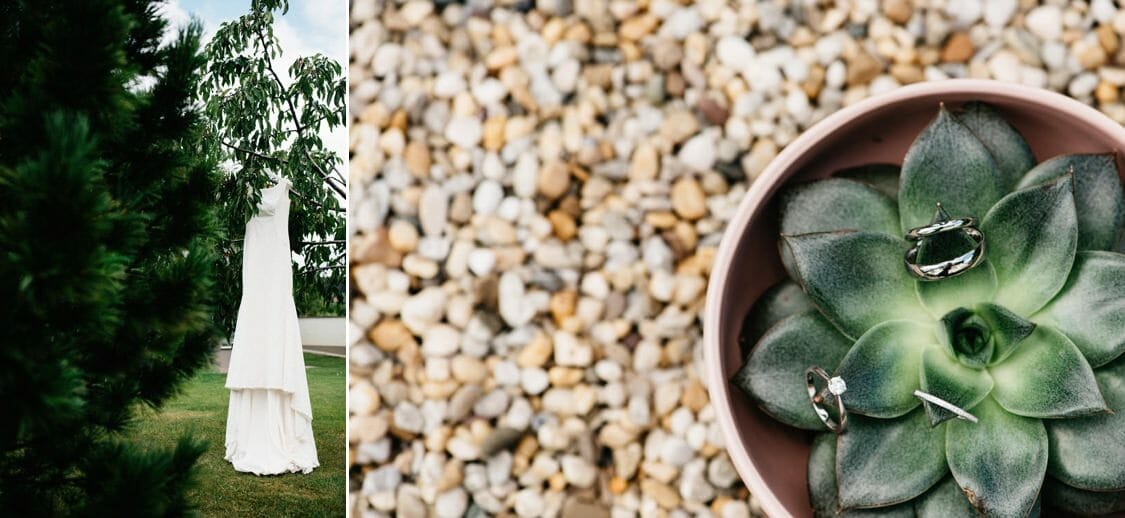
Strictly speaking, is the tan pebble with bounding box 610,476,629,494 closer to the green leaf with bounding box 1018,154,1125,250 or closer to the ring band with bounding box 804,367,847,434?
the ring band with bounding box 804,367,847,434

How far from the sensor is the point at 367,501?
2.30 feet

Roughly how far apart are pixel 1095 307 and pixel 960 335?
3.9 inches

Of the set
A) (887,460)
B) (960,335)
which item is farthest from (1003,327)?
(887,460)

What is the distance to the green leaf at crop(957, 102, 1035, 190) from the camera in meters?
0.63

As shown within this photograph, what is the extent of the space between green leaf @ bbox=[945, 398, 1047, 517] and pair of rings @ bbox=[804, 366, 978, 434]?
2 cm

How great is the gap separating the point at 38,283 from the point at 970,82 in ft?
2.63

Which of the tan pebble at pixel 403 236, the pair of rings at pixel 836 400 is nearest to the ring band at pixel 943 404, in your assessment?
the pair of rings at pixel 836 400

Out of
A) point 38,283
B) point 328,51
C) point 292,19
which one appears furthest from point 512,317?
point 292,19

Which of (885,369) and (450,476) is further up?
(885,369)

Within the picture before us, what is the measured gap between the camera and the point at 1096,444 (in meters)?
0.58

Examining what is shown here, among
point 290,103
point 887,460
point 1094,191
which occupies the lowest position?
point 887,460

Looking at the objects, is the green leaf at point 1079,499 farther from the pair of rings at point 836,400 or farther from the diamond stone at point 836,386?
the diamond stone at point 836,386

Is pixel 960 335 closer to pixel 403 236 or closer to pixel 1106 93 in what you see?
pixel 1106 93

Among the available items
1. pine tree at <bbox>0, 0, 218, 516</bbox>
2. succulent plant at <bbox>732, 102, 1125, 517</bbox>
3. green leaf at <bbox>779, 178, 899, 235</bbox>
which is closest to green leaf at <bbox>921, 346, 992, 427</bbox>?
succulent plant at <bbox>732, 102, 1125, 517</bbox>
